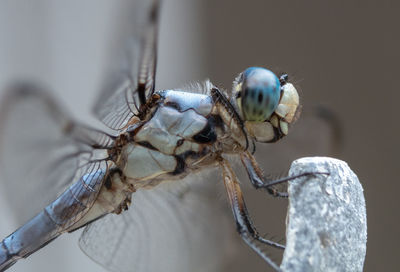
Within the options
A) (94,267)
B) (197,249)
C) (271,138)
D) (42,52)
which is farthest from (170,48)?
(271,138)

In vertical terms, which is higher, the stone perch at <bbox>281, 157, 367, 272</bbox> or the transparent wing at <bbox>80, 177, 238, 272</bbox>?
the stone perch at <bbox>281, 157, 367, 272</bbox>

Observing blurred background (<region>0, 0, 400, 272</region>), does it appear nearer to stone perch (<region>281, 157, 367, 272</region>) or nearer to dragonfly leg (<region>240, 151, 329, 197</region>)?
dragonfly leg (<region>240, 151, 329, 197</region>)

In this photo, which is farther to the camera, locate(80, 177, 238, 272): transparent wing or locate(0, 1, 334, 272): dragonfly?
locate(80, 177, 238, 272): transparent wing

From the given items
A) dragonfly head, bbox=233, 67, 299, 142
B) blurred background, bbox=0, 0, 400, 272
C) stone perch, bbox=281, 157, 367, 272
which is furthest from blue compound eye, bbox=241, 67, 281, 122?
blurred background, bbox=0, 0, 400, 272

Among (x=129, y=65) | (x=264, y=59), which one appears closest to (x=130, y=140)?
(x=129, y=65)

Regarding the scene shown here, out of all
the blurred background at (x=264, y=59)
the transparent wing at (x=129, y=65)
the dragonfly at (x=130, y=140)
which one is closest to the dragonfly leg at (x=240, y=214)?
the dragonfly at (x=130, y=140)
